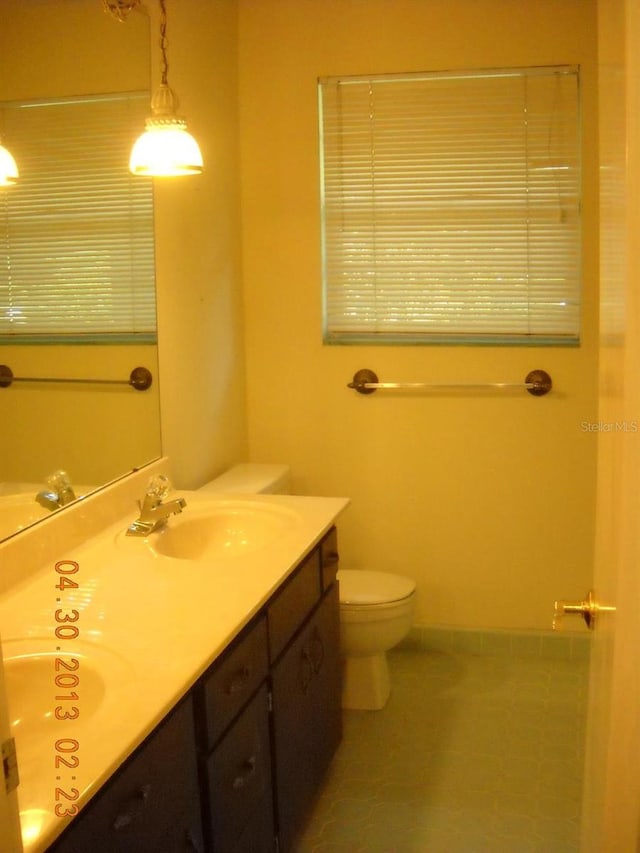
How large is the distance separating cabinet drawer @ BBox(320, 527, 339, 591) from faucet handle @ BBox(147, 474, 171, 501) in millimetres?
444

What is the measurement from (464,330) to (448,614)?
107cm

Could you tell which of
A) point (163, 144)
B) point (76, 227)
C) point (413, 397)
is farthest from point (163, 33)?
point (413, 397)

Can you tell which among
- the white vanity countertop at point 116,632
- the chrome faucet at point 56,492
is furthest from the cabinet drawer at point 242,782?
the chrome faucet at point 56,492

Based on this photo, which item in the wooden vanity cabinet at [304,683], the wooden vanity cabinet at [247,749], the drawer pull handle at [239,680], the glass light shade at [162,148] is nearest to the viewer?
the wooden vanity cabinet at [247,749]

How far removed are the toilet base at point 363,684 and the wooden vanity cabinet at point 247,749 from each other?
367 mm

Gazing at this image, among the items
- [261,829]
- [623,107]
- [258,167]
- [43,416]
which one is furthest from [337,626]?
[623,107]

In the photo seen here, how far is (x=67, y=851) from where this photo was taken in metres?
1.19

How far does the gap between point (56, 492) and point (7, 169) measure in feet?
2.42

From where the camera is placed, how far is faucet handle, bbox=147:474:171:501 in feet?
7.98

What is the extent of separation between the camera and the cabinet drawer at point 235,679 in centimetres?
168

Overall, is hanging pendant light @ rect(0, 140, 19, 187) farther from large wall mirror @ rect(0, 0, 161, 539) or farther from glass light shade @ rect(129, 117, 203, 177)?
glass light shade @ rect(129, 117, 203, 177)

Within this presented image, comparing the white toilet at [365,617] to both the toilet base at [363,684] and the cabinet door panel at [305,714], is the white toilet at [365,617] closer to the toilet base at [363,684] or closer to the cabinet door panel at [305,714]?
the toilet base at [363,684]

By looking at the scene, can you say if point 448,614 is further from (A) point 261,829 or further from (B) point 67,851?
(B) point 67,851

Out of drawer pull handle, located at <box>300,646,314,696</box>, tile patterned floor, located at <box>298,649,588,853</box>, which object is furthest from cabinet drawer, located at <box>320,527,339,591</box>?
tile patterned floor, located at <box>298,649,588,853</box>
